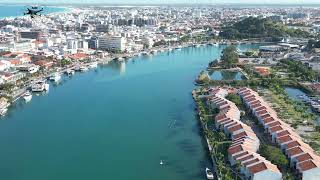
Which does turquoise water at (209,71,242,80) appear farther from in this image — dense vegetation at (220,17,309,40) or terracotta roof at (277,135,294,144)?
dense vegetation at (220,17,309,40)

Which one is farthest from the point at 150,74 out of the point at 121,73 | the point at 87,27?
the point at 87,27

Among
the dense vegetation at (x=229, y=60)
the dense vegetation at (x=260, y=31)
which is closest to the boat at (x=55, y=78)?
the dense vegetation at (x=229, y=60)

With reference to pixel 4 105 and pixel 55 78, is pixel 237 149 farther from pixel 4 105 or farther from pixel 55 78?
pixel 55 78

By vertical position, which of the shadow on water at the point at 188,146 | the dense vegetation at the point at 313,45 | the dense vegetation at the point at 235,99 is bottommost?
the shadow on water at the point at 188,146

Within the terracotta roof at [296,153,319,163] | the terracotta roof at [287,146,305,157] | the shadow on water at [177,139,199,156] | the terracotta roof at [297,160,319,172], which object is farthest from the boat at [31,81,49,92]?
the terracotta roof at [297,160,319,172]

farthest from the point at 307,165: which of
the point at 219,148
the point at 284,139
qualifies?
the point at 219,148

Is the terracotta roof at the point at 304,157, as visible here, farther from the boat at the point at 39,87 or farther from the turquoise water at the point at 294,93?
the boat at the point at 39,87
